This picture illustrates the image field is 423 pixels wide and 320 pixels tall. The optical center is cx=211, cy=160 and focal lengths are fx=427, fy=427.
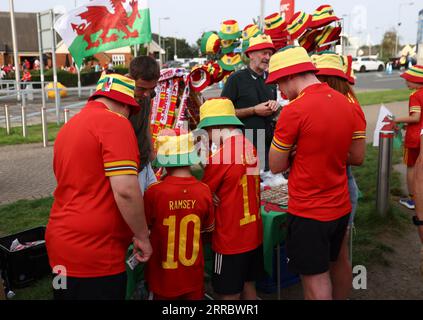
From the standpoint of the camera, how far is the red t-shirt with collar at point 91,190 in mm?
2039

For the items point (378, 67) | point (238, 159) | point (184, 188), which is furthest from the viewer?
point (378, 67)

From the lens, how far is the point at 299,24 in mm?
4539

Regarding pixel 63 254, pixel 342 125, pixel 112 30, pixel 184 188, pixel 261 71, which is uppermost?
pixel 112 30

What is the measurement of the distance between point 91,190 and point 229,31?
381 cm

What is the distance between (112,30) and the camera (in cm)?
531

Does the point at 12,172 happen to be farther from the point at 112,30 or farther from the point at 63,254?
the point at 63,254

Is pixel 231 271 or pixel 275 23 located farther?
pixel 275 23

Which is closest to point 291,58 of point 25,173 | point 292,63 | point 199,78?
point 292,63

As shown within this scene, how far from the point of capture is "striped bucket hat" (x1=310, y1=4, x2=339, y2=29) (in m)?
4.43

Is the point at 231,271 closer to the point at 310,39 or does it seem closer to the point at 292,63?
the point at 292,63

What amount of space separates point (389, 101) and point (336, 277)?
1481 cm

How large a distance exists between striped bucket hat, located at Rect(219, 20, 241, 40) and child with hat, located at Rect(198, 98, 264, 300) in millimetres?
2740

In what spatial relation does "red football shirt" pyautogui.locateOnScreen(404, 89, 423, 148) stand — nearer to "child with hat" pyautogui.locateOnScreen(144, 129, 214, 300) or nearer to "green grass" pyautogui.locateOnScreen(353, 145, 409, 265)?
"green grass" pyautogui.locateOnScreen(353, 145, 409, 265)
